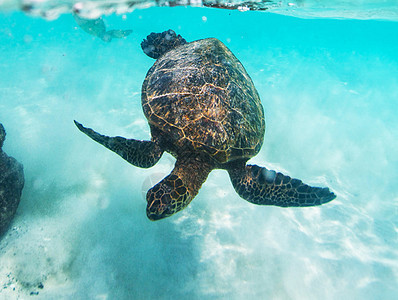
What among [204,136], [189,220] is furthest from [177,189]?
[189,220]

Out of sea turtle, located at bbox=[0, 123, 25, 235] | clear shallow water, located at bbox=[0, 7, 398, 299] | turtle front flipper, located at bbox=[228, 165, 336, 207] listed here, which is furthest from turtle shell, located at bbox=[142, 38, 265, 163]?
sea turtle, located at bbox=[0, 123, 25, 235]

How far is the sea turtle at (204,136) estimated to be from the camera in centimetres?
359

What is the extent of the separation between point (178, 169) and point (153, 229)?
7.58ft

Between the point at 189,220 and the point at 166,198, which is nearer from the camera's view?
the point at 166,198

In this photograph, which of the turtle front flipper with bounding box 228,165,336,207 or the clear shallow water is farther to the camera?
the clear shallow water

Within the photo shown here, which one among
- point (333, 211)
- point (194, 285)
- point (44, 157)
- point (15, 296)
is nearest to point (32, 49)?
point (44, 157)

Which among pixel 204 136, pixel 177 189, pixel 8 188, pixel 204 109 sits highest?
pixel 204 109

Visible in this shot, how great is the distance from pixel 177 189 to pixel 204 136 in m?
1.00

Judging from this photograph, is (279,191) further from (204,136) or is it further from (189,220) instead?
(189,220)

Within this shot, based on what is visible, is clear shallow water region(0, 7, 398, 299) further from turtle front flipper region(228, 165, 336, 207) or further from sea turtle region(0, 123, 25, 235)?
turtle front flipper region(228, 165, 336, 207)

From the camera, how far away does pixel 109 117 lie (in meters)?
9.74

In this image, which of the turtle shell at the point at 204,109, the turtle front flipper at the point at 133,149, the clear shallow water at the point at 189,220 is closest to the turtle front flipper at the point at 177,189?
the turtle shell at the point at 204,109

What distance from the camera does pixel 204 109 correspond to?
367 cm

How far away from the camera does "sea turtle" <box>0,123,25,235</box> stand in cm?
479
